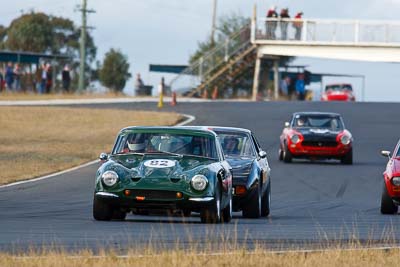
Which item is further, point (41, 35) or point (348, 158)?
point (41, 35)

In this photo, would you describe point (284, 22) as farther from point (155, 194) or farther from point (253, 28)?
point (155, 194)

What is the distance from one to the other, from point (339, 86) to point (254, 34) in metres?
10.6

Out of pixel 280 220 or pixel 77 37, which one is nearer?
pixel 280 220

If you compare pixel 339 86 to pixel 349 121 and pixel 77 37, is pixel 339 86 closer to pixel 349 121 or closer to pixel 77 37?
pixel 349 121

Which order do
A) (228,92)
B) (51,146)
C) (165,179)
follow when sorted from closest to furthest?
(165,179), (51,146), (228,92)

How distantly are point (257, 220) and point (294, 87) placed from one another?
200 feet

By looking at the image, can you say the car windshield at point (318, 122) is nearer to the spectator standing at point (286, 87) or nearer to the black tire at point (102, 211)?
the black tire at point (102, 211)

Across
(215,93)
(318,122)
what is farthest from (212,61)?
(318,122)

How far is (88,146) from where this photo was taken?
39.2 meters

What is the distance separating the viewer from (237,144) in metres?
20.2

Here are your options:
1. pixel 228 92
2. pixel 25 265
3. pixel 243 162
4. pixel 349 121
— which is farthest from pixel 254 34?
pixel 25 265

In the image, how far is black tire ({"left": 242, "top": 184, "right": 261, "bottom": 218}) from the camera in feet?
61.3

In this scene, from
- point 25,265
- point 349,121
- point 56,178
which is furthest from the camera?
point 349,121

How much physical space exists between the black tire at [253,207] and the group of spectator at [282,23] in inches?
1863
